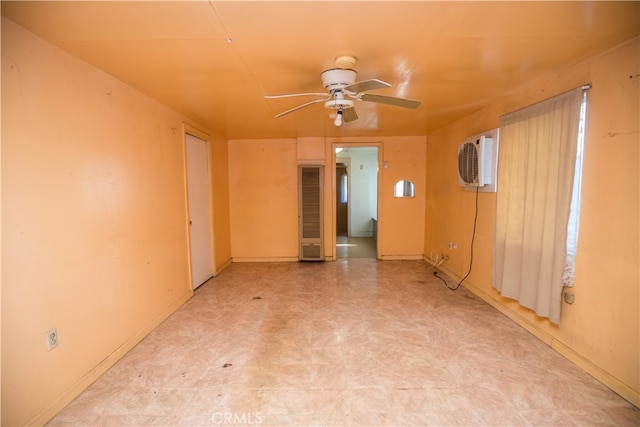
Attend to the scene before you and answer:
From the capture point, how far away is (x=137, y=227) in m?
2.47

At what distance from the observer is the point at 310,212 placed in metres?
4.91

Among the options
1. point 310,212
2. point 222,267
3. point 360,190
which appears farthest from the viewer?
point 360,190

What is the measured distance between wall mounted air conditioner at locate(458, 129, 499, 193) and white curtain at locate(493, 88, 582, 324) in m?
0.12

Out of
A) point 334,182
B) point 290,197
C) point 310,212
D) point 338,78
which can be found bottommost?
point 310,212

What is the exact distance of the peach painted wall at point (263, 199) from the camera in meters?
4.93

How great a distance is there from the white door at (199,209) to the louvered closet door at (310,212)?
151 cm

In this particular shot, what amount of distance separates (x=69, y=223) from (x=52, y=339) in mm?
686

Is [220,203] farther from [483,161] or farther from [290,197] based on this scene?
[483,161]

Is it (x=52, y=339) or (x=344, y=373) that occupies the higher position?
(x=52, y=339)

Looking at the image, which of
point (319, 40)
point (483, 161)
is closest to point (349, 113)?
point (319, 40)

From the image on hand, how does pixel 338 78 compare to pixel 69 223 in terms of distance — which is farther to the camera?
pixel 338 78

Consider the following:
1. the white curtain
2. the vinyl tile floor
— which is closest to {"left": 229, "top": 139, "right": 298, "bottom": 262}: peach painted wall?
the vinyl tile floor

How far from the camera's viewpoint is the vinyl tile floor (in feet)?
5.37

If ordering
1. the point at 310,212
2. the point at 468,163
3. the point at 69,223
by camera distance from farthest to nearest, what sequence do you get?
the point at 310,212
the point at 468,163
the point at 69,223
